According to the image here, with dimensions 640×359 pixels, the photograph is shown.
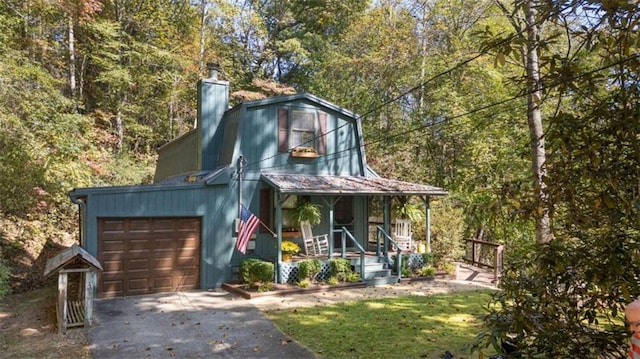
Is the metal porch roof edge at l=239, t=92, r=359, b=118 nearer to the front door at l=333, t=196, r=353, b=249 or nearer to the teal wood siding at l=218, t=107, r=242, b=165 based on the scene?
the teal wood siding at l=218, t=107, r=242, b=165

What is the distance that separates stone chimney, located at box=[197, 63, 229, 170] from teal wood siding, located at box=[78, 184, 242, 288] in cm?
212

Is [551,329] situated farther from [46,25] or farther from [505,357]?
[46,25]

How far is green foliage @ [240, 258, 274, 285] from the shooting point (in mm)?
10234

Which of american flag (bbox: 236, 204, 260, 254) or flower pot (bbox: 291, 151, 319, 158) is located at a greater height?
flower pot (bbox: 291, 151, 319, 158)

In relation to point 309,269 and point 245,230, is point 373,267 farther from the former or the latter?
point 245,230

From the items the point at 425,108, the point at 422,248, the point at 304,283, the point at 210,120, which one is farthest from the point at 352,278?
the point at 425,108

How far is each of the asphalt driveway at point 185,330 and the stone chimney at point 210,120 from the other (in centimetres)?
465

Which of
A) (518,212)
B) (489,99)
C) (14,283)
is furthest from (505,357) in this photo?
(489,99)

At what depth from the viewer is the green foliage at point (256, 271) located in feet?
33.6

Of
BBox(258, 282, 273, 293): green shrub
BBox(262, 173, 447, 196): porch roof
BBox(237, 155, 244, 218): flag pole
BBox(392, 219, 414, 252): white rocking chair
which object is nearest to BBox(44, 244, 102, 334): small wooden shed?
BBox(258, 282, 273, 293): green shrub

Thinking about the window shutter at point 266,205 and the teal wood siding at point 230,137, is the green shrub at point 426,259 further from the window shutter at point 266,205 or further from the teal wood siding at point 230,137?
the teal wood siding at point 230,137

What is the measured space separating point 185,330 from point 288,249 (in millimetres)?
4236

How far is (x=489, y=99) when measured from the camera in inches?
680

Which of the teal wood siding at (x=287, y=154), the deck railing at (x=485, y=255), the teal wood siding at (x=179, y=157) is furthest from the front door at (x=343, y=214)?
the teal wood siding at (x=179, y=157)
